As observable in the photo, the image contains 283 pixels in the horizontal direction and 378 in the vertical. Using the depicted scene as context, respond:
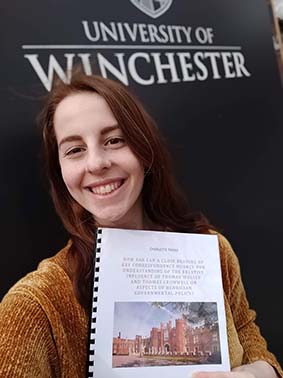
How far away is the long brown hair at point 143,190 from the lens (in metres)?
0.60

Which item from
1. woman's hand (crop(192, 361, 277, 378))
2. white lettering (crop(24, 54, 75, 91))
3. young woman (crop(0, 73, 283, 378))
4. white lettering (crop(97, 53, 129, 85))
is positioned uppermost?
white lettering (crop(97, 53, 129, 85))

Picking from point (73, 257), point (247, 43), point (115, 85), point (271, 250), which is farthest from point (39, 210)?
point (247, 43)

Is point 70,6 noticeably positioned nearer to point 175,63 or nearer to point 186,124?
point 175,63

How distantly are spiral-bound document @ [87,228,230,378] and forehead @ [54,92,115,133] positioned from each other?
182 millimetres

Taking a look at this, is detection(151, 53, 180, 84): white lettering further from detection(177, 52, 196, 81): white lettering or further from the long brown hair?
the long brown hair

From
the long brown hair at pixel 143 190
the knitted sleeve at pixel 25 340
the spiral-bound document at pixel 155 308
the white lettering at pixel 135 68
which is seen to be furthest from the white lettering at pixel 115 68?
the knitted sleeve at pixel 25 340

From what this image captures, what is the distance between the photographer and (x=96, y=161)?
0.57 meters

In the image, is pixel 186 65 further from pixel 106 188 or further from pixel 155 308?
pixel 155 308

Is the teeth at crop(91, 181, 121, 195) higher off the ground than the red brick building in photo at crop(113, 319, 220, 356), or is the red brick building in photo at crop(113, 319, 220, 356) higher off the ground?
the teeth at crop(91, 181, 121, 195)

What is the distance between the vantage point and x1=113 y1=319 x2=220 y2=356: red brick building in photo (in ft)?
1.73

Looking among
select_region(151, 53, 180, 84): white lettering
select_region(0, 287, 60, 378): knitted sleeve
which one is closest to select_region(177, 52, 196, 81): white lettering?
select_region(151, 53, 180, 84): white lettering

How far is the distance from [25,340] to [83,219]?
0.24 metres

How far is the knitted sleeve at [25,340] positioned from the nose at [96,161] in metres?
0.21

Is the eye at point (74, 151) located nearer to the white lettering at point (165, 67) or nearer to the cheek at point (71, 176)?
the cheek at point (71, 176)
